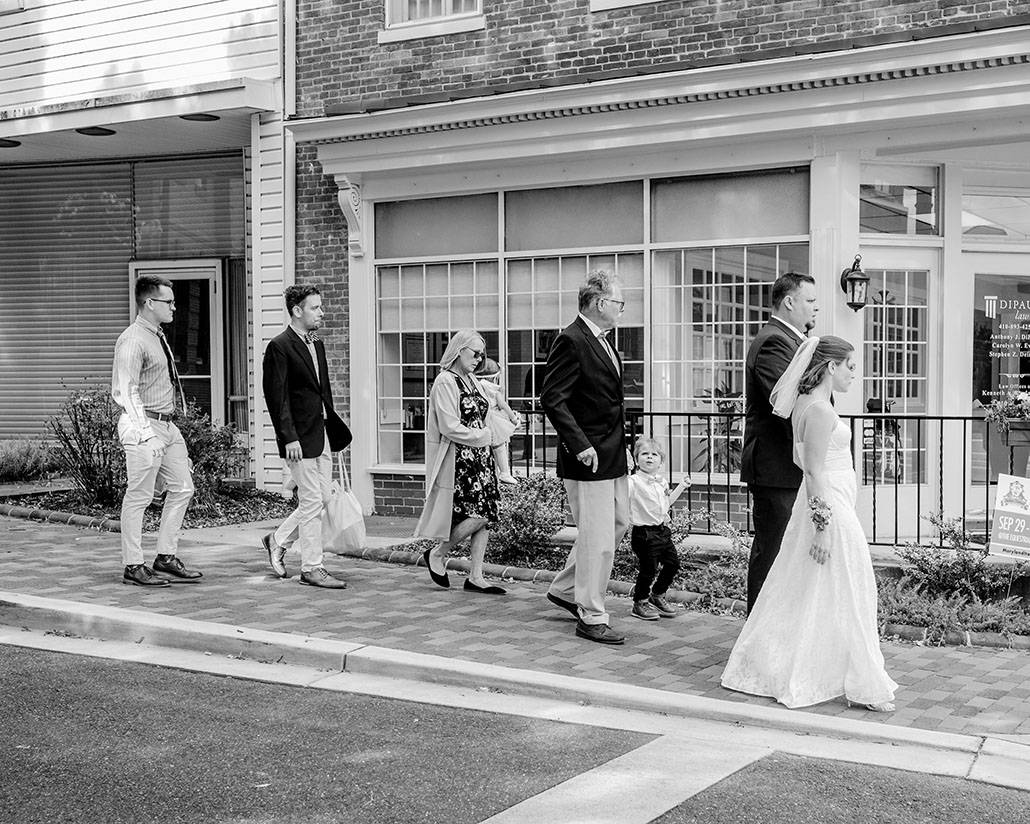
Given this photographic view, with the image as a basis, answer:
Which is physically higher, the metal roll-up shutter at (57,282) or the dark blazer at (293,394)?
the metal roll-up shutter at (57,282)

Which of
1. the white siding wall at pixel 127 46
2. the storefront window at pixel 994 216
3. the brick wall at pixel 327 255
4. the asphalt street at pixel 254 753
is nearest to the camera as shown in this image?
the asphalt street at pixel 254 753

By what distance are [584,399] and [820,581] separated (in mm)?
1733

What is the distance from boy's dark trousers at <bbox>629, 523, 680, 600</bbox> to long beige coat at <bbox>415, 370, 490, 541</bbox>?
4.38 ft

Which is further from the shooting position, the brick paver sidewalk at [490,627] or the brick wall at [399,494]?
the brick wall at [399,494]

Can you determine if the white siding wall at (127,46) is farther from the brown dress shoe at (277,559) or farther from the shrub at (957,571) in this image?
the shrub at (957,571)

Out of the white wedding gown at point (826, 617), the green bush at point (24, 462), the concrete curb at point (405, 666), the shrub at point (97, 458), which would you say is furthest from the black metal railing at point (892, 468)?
the green bush at point (24, 462)

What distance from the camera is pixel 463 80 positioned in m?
11.5

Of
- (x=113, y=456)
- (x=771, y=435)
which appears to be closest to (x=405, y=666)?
(x=771, y=435)

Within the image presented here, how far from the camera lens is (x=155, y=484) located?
858cm

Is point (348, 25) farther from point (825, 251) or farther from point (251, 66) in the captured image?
point (825, 251)

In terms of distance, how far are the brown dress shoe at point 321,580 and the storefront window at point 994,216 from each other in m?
5.84

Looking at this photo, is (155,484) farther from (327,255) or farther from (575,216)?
Result: (575,216)

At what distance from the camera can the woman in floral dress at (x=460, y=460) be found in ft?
26.8

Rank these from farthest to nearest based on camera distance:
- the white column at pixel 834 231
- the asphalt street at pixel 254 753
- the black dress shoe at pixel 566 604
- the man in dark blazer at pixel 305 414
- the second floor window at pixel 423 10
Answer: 1. the second floor window at pixel 423 10
2. the white column at pixel 834 231
3. the man in dark blazer at pixel 305 414
4. the black dress shoe at pixel 566 604
5. the asphalt street at pixel 254 753
